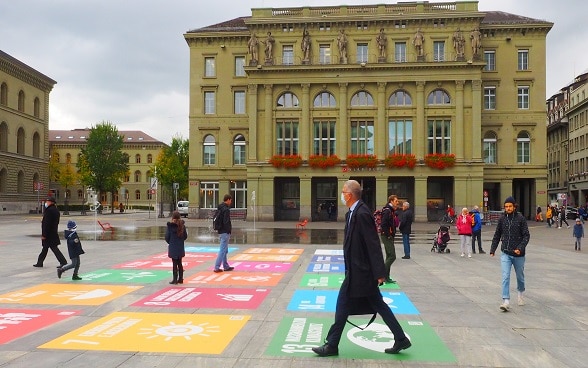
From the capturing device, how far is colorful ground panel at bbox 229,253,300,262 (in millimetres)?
17625

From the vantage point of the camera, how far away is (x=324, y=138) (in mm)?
50906

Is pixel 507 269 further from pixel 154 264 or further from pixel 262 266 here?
pixel 154 264

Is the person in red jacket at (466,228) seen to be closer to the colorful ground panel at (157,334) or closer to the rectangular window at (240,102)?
the colorful ground panel at (157,334)

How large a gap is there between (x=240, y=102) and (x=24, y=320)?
158 ft

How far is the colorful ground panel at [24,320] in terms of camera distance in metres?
7.62

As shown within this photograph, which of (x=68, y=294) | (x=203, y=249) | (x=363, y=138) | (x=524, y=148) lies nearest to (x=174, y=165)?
(x=363, y=138)

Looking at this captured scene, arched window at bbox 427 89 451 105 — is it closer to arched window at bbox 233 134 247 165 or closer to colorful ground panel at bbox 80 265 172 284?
arched window at bbox 233 134 247 165

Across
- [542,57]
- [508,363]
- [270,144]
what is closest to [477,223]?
[508,363]

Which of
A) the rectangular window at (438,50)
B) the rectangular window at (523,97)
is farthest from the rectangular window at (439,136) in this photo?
the rectangular window at (523,97)

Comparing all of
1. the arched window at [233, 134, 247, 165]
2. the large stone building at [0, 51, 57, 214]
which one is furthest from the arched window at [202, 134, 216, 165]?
the large stone building at [0, 51, 57, 214]

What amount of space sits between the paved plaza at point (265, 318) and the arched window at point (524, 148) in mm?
39509

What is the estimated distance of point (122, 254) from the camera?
61.9 feet

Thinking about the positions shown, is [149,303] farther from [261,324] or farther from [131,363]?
[131,363]

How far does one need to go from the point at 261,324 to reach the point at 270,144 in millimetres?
43050
